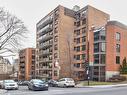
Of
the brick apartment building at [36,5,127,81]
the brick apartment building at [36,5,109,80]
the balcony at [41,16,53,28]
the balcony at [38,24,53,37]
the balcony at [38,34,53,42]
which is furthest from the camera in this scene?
the balcony at [38,34,53,42]

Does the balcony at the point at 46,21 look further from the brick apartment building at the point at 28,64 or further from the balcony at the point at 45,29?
the brick apartment building at the point at 28,64

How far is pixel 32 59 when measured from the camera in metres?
131

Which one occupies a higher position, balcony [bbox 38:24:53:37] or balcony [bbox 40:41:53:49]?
balcony [bbox 38:24:53:37]

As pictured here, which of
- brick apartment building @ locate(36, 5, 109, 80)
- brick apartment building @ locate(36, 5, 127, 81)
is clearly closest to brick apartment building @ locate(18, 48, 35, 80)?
brick apartment building @ locate(36, 5, 127, 81)

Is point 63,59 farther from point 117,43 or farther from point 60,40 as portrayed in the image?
point 117,43

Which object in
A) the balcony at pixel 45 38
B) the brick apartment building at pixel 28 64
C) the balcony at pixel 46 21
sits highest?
the balcony at pixel 46 21

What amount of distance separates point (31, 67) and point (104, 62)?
63.7 m

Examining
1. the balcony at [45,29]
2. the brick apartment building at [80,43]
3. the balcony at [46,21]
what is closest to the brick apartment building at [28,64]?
the balcony at [45,29]

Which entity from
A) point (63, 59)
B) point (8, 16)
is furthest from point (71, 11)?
point (8, 16)

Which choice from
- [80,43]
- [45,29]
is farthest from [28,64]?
[80,43]

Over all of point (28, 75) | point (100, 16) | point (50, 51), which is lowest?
point (28, 75)

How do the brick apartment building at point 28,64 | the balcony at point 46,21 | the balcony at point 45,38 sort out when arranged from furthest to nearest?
the brick apartment building at point 28,64 → the balcony at point 45,38 → the balcony at point 46,21

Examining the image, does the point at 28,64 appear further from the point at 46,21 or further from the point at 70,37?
the point at 70,37

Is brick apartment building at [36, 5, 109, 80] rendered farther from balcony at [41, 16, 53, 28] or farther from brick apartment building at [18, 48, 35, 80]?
brick apartment building at [18, 48, 35, 80]
